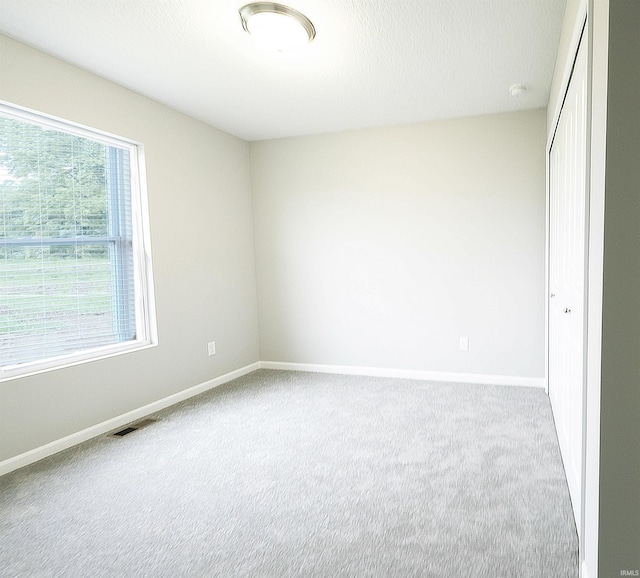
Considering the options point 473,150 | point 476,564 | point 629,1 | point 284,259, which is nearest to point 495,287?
point 473,150

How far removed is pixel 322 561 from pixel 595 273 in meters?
1.37

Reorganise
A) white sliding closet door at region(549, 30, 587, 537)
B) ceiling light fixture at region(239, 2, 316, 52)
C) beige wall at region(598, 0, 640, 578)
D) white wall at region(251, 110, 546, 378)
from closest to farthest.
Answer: beige wall at region(598, 0, 640, 578)
white sliding closet door at region(549, 30, 587, 537)
ceiling light fixture at region(239, 2, 316, 52)
white wall at region(251, 110, 546, 378)

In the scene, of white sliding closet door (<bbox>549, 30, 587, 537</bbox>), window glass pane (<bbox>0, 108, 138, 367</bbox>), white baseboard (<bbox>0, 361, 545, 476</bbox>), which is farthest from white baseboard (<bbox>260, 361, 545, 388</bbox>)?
window glass pane (<bbox>0, 108, 138, 367</bbox>)

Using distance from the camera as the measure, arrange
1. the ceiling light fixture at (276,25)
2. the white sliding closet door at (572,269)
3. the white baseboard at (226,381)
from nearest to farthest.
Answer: the white sliding closet door at (572,269) → the ceiling light fixture at (276,25) → the white baseboard at (226,381)

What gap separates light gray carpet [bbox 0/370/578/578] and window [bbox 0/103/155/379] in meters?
0.68

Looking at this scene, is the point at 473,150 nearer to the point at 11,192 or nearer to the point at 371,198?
the point at 371,198

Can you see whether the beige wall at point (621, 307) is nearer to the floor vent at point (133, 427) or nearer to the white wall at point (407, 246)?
the floor vent at point (133, 427)

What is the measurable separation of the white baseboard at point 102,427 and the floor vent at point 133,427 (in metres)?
0.07

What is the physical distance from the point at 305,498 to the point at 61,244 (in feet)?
Answer: 7.10

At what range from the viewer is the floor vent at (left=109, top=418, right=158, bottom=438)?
326cm

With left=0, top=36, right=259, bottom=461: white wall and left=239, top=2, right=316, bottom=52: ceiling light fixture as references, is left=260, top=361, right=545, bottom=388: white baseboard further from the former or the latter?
left=239, top=2, right=316, bottom=52: ceiling light fixture

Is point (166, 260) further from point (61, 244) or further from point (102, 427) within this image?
point (102, 427)

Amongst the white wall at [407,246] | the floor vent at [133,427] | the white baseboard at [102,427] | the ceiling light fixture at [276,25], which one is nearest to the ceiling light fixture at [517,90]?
the white wall at [407,246]

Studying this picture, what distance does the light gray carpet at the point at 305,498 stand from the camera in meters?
1.83
